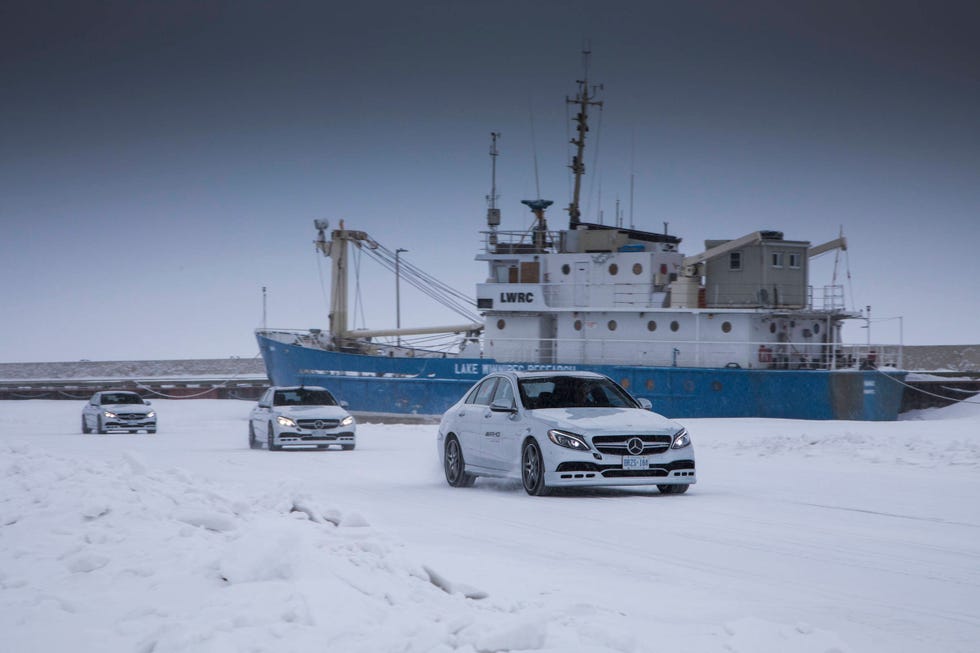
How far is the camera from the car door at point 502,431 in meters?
15.3

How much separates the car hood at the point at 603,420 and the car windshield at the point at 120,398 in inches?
955

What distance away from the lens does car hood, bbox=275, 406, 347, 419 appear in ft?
87.2

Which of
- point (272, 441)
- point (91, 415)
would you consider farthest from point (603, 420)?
point (91, 415)

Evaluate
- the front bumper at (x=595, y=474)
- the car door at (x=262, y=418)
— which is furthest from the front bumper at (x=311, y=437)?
the front bumper at (x=595, y=474)

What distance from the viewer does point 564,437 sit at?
567 inches

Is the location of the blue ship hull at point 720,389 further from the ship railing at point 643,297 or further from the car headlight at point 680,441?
the car headlight at point 680,441

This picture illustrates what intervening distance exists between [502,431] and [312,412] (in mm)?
11894

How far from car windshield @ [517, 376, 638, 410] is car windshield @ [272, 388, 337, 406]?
12674mm

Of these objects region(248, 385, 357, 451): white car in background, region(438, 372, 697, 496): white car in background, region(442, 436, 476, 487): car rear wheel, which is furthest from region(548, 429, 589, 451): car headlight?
region(248, 385, 357, 451): white car in background

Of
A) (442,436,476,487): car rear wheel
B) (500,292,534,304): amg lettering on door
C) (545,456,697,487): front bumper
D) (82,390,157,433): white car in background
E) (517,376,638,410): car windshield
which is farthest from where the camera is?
(500,292,534,304): amg lettering on door

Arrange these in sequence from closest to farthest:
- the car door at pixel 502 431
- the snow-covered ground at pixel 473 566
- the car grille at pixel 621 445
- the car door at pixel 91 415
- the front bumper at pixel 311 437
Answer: the snow-covered ground at pixel 473 566 → the car grille at pixel 621 445 → the car door at pixel 502 431 → the front bumper at pixel 311 437 → the car door at pixel 91 415

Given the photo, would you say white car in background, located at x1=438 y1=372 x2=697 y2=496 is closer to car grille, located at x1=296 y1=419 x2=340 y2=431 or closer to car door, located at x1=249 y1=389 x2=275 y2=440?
car grille, located at x1=296 y1=419 x2=340 y2=431

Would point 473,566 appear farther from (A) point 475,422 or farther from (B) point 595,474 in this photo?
(A) point 475,422

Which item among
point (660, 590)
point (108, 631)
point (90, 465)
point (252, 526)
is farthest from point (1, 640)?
point (90, 465)
